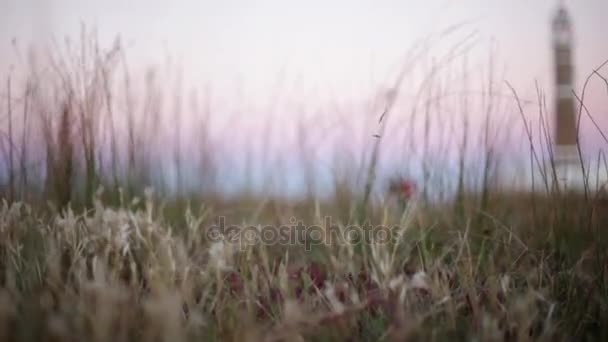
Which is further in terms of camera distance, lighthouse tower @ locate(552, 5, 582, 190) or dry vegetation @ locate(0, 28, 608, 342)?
lighthouse tower @ locate(552, 5, 582, 190)

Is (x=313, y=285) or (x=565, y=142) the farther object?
(x=565, y=142)

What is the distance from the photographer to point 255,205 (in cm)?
247

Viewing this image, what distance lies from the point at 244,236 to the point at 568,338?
927 millimetres

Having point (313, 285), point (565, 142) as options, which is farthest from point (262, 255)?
point (565, 142)

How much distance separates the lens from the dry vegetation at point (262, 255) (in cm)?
124

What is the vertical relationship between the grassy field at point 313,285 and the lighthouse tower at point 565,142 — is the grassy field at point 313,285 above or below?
below

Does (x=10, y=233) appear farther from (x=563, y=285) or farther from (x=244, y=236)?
(x=563, y=285)

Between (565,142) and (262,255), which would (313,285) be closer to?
(262,255)

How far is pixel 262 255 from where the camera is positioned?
66.7 inches

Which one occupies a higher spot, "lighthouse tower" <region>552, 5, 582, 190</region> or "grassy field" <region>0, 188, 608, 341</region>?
"lighthouse tower" <region>552, 5, 582, 190</region>

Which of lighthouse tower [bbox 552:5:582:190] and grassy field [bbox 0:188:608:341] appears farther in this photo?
lighthouse tower [bbox 552:5:582:190]

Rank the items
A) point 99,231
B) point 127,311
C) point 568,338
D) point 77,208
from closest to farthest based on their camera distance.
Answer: point 127,311 → point 568,338 → point 99,231 → point 77,208

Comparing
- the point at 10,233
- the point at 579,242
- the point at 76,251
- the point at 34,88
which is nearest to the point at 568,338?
the point at 579,242

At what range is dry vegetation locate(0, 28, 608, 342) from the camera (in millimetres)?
1242
